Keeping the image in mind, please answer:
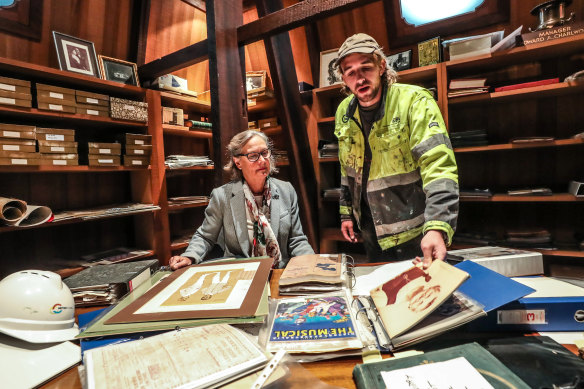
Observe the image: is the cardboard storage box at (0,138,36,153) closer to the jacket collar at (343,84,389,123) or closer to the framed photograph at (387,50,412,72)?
the jacket collar at (343,84,389,123)

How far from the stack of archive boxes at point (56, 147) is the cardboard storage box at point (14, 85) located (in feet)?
0.86

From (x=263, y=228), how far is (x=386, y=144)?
2.70 feet

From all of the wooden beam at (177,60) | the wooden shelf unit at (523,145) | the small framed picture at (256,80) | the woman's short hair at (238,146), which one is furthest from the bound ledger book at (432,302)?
the small framed picture at (256,80)

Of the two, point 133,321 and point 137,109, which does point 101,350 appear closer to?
point 133,321

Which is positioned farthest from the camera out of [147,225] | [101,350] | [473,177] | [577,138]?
[147,225]

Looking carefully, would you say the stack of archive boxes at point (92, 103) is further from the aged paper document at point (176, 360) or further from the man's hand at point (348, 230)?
the aged paper document at point (176, 360)

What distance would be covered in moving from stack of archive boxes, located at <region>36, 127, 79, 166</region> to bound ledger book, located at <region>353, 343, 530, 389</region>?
2.59m

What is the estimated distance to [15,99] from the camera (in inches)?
81.9

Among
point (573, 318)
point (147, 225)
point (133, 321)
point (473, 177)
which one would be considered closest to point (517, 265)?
point (573, 318)

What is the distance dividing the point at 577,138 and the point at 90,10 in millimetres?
4043

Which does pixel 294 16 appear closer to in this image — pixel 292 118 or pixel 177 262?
pixel 292 118

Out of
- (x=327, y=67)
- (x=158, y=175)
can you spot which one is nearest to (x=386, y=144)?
(x=327, y=67)

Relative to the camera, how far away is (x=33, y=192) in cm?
254

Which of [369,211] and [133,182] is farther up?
[133,182]
